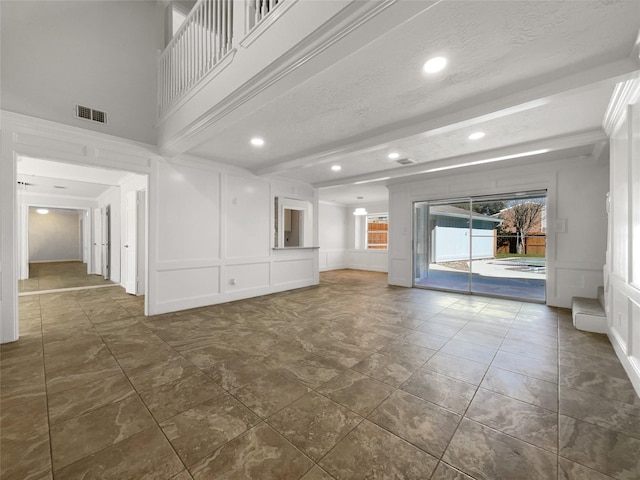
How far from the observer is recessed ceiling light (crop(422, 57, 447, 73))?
204 centimetres

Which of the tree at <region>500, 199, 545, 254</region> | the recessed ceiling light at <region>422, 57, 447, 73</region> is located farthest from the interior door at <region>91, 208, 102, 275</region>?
the tree at <region>500, 199, 545, 254</region>

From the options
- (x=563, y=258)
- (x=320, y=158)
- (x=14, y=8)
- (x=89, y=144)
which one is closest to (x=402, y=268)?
(x=563, y=258)

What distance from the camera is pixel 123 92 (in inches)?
152

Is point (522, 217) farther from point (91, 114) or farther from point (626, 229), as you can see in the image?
point (91, 114)

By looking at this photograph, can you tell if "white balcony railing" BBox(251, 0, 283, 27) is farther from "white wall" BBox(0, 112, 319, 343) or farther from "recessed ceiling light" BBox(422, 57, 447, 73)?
"white wall" BBox(0, 112, 319, 343)

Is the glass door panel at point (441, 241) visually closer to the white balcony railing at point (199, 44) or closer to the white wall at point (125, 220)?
the white balcony railing at point (199, 44)

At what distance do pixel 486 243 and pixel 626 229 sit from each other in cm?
493

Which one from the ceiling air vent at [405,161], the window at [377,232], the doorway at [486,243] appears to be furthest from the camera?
the window at [377,232]

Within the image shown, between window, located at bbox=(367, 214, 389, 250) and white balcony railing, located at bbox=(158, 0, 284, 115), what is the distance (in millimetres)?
7733

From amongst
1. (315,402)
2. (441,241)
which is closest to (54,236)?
(315,402)

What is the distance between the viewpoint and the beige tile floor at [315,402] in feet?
4.66

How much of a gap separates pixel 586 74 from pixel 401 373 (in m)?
2.94

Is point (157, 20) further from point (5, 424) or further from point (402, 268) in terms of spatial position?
point (402, 268)

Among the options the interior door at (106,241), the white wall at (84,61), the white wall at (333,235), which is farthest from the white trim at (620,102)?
the interior door at (106,241)
